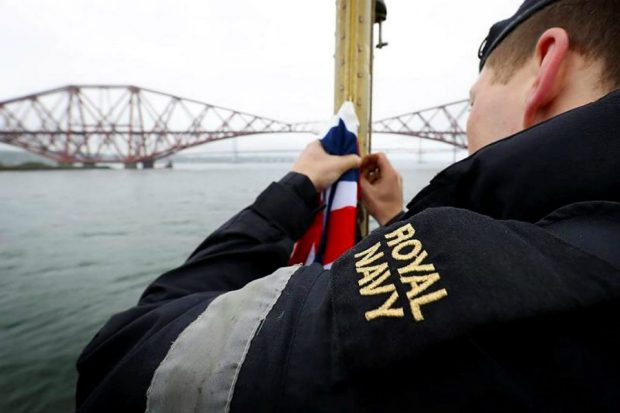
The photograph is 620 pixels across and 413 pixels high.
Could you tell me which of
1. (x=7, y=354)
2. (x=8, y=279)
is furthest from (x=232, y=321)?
(x=8, y=279)

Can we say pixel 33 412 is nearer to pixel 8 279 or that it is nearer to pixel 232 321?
pixel 232 321

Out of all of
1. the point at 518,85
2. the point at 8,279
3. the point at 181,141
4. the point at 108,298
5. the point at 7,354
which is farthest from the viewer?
the point at 181,141

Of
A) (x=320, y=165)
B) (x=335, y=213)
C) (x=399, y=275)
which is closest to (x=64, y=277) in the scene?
(x=335, y=213)

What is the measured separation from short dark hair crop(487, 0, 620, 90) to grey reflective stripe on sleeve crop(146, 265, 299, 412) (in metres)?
0.63

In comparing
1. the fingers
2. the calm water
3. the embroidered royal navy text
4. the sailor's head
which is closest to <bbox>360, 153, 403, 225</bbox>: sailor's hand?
the fingers

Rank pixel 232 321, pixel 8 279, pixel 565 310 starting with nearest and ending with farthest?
pixel 565 310
pixel 232 321
pixel 8 279

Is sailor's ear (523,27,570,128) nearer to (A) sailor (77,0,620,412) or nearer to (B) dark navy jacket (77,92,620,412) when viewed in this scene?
(A) sailor (77,0,620,412)

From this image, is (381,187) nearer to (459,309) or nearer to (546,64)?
(546,64)

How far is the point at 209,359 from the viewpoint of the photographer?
0.39m

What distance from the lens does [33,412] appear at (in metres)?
1.73

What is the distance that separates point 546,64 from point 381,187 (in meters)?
0.98

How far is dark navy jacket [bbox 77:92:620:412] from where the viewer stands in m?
0.29

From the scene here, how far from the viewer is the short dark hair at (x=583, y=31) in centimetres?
54

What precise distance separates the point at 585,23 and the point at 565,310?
1.81ft
